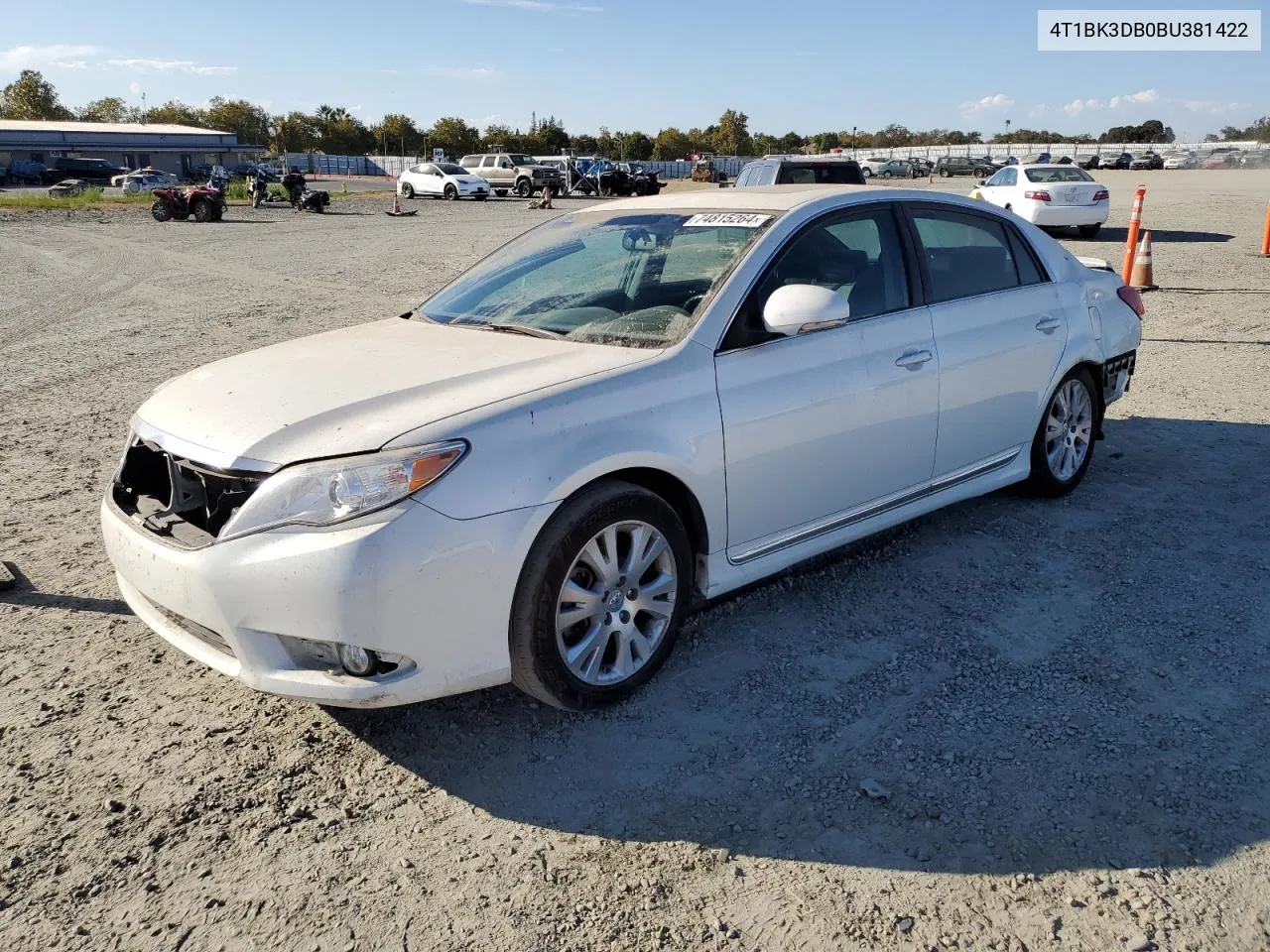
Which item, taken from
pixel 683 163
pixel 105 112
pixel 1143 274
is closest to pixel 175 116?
pixel 105 112

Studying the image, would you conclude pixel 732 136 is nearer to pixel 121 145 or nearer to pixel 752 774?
pixel 121 145

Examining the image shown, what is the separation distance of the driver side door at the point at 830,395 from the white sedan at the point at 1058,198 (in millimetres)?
15717

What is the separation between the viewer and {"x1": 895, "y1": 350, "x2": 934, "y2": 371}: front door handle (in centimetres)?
423

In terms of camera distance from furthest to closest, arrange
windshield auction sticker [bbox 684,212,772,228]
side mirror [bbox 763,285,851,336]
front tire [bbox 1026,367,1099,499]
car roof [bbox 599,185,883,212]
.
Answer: front tire [bbox 1026,367,1099,499], car roof [bbox 599,185,883,212], windshield auction sticker [bbox 684,212,772,228], side mirror [bbox 763,285,851,336]

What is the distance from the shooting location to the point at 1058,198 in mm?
18641

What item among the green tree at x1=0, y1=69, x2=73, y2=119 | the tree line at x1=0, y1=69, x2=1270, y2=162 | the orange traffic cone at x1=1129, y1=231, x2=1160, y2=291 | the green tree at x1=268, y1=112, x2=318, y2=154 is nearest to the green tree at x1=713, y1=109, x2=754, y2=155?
the tree line at x1=0, y1=69, x2=1270, y2=162

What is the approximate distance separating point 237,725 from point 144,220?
29639mm

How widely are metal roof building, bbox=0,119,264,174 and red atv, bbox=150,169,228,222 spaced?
5455cm

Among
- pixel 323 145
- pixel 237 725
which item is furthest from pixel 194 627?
pixel 323 145

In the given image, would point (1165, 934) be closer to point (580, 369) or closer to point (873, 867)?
point (873, 867)

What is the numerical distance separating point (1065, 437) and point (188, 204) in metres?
28.6

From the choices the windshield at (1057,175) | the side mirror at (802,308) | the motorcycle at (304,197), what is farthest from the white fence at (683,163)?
the side mirror at (802,308)

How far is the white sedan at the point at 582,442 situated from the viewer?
9.49 ft

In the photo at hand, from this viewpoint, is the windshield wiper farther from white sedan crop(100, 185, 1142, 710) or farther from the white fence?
the white fence
